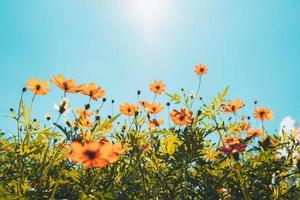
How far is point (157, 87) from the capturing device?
483 cm

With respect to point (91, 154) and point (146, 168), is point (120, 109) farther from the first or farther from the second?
point (91, 154)

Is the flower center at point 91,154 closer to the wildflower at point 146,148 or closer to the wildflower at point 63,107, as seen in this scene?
the wildflower at point 63,107

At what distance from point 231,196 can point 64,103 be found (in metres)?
1.27

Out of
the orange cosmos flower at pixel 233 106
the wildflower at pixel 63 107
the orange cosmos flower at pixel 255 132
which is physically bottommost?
the wildflower at pixel 63 107

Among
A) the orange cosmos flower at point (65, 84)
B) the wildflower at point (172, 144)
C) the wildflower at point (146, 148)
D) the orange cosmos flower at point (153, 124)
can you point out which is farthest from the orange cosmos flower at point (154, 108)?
the orange cosmos flower at point (65, 84)

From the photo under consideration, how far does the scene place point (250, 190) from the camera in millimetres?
2373

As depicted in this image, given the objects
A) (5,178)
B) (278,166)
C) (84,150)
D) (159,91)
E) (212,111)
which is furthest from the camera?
(159,91)

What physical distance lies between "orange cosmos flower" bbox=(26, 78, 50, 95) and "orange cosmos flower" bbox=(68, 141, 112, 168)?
1.49m

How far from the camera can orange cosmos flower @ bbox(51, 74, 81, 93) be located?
234 cm

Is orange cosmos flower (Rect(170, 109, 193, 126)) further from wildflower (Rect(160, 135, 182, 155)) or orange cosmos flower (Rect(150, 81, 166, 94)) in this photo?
orange cosmos flower (Rect(150, 81, 166, 94))

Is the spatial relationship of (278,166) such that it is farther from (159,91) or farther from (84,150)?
(159,91)

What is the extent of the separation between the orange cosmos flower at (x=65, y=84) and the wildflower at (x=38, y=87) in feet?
1.64

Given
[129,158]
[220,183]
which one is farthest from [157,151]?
[220,183]

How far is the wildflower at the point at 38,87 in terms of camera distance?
2811 mm
